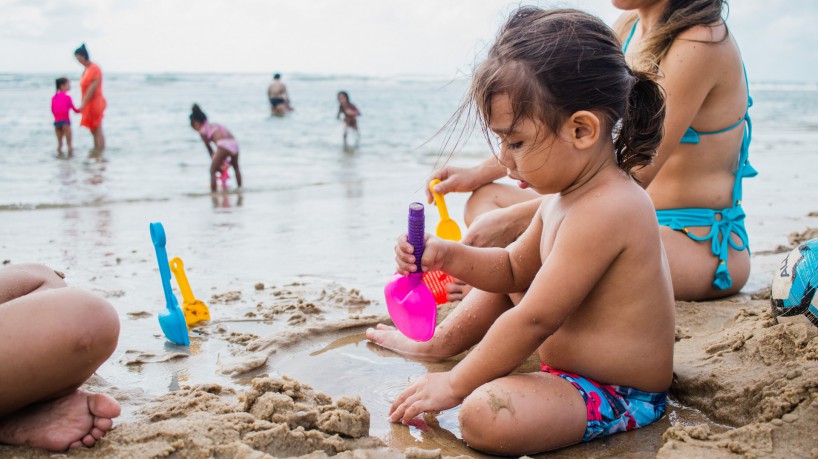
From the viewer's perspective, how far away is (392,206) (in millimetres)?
5664

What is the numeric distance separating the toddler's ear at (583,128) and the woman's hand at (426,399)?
2.25 feet

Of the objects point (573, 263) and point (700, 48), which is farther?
point (700, 48)

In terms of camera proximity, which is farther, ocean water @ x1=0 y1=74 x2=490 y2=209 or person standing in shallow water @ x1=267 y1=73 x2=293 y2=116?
person standing in shallow water @ x1=267 y1=73 x2=293 y2=116

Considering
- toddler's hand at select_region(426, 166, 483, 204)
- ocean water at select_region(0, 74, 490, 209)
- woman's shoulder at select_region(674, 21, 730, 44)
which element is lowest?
ocean water at select_region(0, 74, 490, 209)

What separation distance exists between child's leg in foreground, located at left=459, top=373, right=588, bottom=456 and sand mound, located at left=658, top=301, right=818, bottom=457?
226 millimetres

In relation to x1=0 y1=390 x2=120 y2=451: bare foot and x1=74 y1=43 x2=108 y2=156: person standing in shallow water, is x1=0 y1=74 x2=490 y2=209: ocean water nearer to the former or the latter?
x1=74 y1=43 x2=108 y2=156: person standing in shallow water

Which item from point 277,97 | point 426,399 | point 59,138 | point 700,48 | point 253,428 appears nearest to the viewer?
point 253,428

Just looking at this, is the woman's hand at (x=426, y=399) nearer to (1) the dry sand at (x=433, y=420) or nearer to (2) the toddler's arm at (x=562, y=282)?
(1) the dry sand at (x=433, y=420)

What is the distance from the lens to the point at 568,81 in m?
1.75

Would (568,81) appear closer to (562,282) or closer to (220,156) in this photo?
(562,282)

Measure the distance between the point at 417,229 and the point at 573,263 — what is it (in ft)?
1.42

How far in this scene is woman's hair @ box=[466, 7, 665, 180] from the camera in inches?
69.1

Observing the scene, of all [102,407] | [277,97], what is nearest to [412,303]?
[102,407]


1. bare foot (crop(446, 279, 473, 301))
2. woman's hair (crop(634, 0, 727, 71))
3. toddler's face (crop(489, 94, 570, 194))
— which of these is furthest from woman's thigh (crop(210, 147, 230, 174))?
toddler's face (crop(489, 94, 570, 194))
